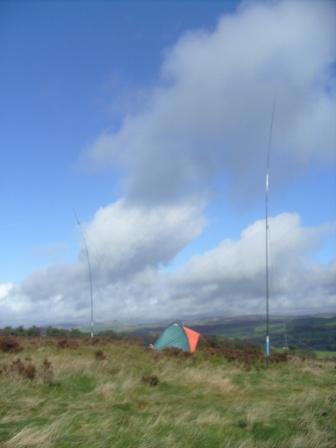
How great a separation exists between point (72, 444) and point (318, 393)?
7.62 metres

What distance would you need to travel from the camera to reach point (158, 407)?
9609 millimetres

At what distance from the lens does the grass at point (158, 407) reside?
7.05 m

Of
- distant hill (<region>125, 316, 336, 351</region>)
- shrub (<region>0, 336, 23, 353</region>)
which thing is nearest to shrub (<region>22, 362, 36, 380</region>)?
shrub (<region>0, 336, 23, 353</region>)

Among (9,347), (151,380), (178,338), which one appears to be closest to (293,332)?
(178,338)

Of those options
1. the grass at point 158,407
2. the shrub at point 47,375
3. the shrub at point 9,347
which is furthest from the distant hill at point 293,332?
the shrub at point 47,375

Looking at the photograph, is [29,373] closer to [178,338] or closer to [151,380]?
[151,380]

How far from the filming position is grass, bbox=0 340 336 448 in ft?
23.1

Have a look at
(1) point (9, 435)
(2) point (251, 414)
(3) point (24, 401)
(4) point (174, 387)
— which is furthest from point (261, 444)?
(4) point (174, 387)

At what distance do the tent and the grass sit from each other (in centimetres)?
595

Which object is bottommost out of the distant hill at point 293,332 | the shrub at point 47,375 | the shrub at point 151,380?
the distant hill at point 293,332

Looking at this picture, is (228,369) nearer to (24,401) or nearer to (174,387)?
(174,387)

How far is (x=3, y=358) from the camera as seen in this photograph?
15.2m

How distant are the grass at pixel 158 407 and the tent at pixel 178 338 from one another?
19.5ft

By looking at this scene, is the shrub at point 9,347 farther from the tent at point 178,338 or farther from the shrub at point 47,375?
the tent at point 178,338
